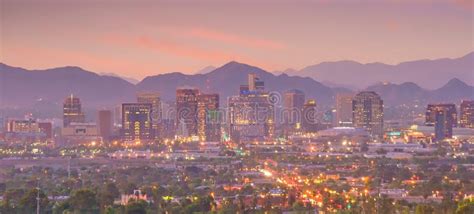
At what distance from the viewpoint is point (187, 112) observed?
106 metres

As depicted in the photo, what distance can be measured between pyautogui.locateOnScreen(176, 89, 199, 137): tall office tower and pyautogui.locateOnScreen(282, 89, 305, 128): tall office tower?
36.7 feet

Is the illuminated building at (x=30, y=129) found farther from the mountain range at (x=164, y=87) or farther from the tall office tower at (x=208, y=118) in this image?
the mountain range at (x=164, y=87)

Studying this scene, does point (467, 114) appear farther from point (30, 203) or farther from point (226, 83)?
point (30, 203)

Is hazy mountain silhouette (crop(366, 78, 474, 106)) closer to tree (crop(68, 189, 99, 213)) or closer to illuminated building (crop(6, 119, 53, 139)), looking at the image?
illuminated building (crop(6, 119, 53, 139))

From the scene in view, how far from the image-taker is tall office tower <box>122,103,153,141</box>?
98625 millimetres

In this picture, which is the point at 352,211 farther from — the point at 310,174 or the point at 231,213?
the point at 310,174

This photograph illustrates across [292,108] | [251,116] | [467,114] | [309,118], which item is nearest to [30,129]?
[251,116]

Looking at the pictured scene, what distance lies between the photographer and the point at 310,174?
177ft

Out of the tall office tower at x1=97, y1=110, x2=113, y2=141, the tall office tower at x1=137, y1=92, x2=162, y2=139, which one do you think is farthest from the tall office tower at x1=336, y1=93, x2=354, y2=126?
the tall office tower at x1=97, y1=110, x2=113, y2=141

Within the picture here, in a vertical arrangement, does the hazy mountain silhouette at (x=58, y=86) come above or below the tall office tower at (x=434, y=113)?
above

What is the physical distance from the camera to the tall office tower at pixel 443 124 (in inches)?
3848

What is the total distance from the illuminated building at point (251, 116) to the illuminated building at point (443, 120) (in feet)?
50.8

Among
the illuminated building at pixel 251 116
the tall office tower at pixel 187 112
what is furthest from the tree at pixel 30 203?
the tall office tower at pixel 187 112

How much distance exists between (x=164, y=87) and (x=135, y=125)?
2741 inches
